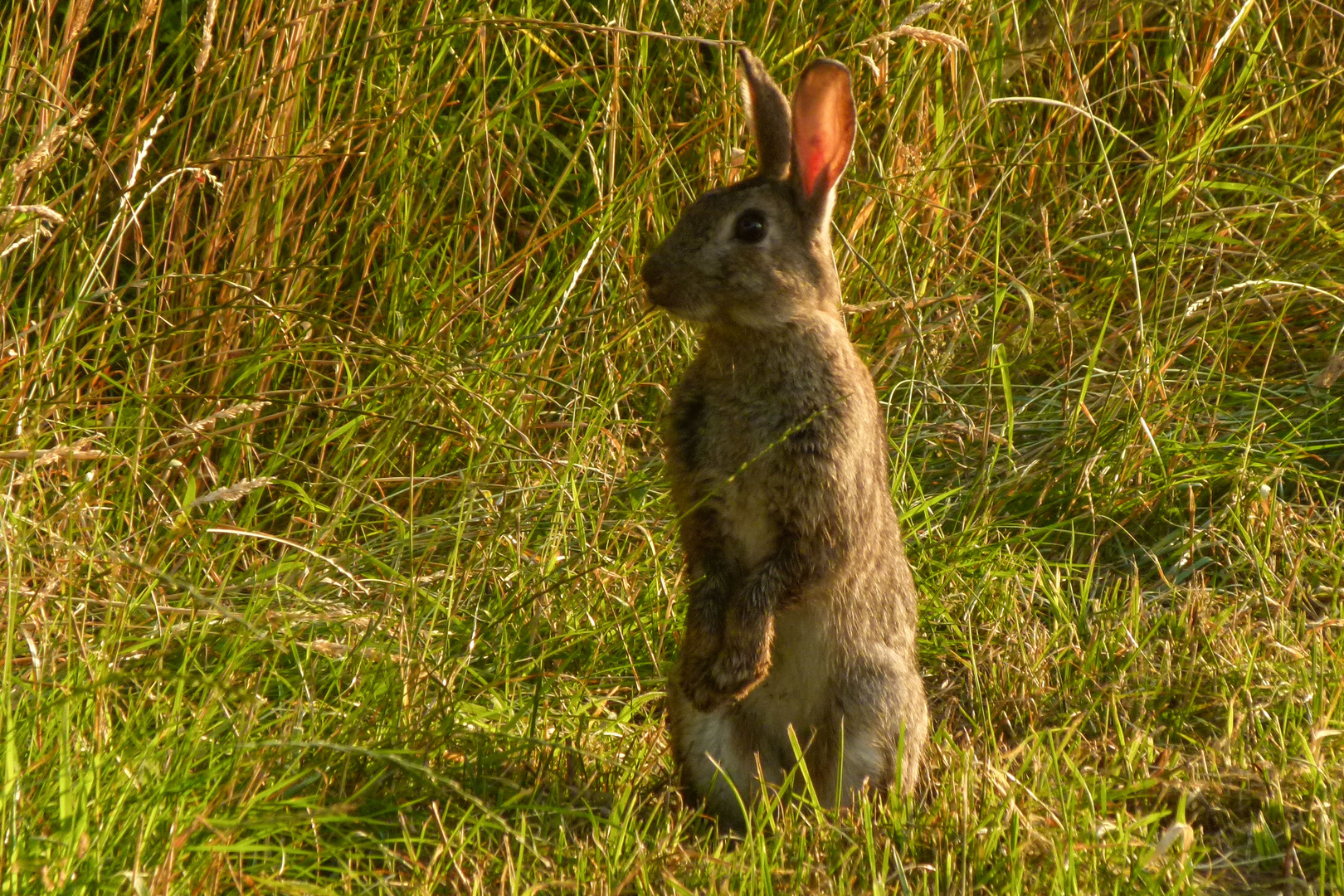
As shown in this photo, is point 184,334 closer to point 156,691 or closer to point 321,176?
point 321,176

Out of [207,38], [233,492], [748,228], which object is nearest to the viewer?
[233,492]

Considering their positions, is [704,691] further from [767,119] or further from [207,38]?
[207,38]

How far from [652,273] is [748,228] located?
0.20 meters

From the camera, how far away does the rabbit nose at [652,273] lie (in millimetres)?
3145

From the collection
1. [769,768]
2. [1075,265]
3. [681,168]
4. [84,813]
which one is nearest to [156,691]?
[84,813]

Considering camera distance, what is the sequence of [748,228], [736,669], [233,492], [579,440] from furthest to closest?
1. [579,440]
2. [748,228]
3. [736,669]
4. [233,492]

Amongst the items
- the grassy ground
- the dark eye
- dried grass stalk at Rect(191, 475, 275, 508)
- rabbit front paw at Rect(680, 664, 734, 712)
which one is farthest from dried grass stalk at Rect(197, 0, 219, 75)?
rabbit front paw at Rect(680, 664, 734, 712)

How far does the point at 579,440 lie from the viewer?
405cm

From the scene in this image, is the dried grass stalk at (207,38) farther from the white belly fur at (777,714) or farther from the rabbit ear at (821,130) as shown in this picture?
the white belly fur at (777,714)

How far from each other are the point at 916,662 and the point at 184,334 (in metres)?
1.83

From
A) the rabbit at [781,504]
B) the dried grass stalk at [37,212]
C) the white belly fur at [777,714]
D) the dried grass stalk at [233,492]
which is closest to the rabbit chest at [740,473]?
the rabbit at [781,504]

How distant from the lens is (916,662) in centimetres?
347

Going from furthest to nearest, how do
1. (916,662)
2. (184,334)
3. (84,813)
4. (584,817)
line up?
(184,334), (916,662), (584,817), (84,813)

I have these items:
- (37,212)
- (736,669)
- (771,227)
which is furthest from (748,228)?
(37,212)
